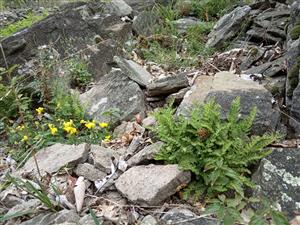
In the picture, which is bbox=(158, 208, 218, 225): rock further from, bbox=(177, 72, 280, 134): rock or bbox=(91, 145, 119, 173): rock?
bbox=(177, 72, 280, 134): rock

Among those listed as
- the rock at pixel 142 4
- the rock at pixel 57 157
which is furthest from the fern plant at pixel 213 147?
the rock at pixel 142 4

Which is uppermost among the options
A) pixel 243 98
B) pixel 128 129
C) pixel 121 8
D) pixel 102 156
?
pixel 243 98

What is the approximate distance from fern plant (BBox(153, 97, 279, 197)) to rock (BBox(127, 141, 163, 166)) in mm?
83

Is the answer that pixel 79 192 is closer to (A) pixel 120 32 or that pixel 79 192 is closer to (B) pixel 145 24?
(A) pixel 120 32

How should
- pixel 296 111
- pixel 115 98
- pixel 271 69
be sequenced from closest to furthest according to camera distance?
pixel 296 111 → pixel 271 69 → pixel 115 98

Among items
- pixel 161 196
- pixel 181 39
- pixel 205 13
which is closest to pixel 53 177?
pixel 161 196

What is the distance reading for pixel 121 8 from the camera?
7.82m

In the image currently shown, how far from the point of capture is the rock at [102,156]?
327 cm

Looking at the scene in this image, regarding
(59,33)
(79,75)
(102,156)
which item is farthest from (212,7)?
(102,156)

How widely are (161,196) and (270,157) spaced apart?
89cm

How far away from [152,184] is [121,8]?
5653mm

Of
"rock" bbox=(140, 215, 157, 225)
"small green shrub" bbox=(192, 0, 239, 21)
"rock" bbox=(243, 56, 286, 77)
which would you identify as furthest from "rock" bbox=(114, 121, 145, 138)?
"small green shrub" bbox=(192, 0, 239, 21)

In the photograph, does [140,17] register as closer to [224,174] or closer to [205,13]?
[205,13]

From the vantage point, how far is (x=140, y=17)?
6.99 metres
